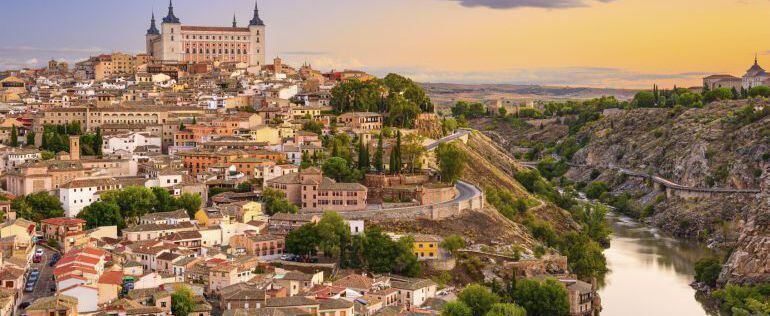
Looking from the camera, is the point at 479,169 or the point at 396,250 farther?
the point at 479,169

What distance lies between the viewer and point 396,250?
37.2 m

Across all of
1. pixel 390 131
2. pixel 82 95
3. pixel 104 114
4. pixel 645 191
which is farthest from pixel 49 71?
pixel 645 191

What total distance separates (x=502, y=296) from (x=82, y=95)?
37612 mm

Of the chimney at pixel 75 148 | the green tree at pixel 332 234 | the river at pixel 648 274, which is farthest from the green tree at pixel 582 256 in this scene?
the chimney at pixel 75 148

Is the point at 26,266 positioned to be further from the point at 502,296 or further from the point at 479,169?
the point at 479,169

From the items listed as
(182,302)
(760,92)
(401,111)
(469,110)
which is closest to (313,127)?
(401,111)

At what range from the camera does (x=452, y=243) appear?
4009cm

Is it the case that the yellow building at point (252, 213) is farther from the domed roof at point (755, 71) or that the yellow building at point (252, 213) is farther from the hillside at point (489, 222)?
the domed roof at point (755, 71)

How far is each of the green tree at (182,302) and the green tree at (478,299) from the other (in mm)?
8297

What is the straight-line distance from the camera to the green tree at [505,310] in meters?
31.1

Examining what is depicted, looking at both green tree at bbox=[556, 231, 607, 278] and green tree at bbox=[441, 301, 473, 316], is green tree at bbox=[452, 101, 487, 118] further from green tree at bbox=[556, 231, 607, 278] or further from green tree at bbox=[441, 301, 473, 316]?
green tree at bbox=[441, 301, 473, 316]

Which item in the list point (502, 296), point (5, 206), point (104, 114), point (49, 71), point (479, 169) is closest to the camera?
point (502, 296)

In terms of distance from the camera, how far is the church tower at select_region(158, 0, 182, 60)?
8344cm

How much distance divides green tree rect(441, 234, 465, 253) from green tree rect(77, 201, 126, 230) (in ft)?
39.3
